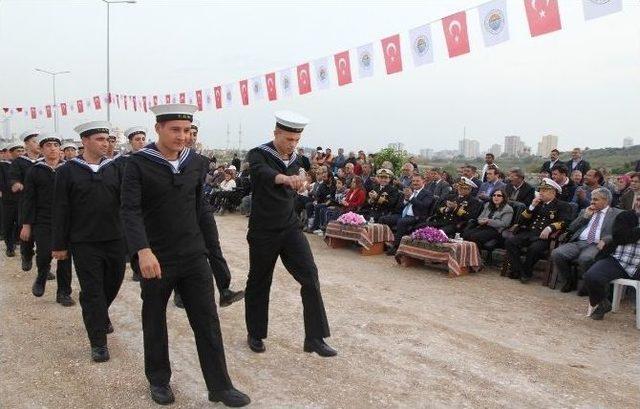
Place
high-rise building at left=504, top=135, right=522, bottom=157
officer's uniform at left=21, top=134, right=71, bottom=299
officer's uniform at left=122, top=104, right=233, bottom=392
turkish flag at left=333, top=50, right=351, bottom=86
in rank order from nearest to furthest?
1. officer's uniform at left=122, top=104, right=233, bottom=392
2. officer's uniform at left=21, top=134, right=71, bottom=299
3. turkish flag at left=333, top=50, right=351, bottom=86
4. high-rise building at left=504, top=135, right=522, bottom=157

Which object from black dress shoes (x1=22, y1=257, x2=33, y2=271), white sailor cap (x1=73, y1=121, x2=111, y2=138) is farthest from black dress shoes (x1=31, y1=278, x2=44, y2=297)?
white sailor cap (x1=73, y1=121, x2=111, y2=138)

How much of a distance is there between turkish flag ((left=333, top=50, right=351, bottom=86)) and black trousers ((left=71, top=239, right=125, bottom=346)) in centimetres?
916

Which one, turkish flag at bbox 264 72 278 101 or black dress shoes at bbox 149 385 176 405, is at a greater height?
turkish flag at bbox 264 72 278 101

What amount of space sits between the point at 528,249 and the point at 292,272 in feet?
15.5

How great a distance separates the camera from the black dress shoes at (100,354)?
173 inches

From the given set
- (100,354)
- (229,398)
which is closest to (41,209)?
(100,354)

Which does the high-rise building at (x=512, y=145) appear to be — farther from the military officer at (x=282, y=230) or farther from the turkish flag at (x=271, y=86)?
the military officer at (x=282, y=230)

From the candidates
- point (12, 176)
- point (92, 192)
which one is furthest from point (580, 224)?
point (12, 176)

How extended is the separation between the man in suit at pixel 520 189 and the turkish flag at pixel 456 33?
2.39m

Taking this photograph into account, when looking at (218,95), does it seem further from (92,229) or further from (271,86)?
(92,229)

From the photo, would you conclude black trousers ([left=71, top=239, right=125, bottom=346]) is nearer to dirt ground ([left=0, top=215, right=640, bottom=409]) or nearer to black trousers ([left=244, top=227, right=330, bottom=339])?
dirt ground ([left=0, top=215, right=640, bottom=409])

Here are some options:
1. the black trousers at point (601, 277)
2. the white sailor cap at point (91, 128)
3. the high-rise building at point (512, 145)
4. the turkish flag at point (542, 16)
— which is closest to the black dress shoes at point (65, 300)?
the white sailor cap at point (91, 128)

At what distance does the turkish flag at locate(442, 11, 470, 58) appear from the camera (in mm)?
9391

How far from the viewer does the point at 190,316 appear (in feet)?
11.9
